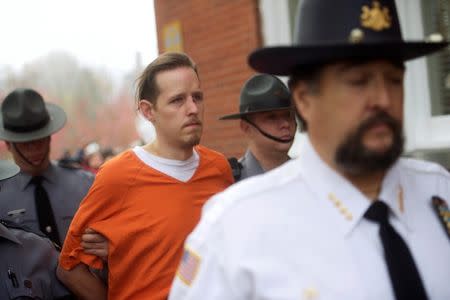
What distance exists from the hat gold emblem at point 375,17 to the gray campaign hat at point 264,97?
1809 mm

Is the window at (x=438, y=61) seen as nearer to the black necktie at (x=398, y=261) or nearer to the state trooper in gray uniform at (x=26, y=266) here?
the state trooper in gray uniform at (x=26, y=266)

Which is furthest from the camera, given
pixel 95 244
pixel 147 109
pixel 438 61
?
pixel 438 61

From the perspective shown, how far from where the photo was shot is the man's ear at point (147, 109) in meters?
3.26

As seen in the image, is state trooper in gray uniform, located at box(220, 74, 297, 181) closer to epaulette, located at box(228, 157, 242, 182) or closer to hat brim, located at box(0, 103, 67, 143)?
epaulette, located at box(228, 157, 242, 182)

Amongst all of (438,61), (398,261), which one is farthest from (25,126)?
(398,261)

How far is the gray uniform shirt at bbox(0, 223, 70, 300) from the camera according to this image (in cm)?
302

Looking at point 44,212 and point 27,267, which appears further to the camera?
point 44,212

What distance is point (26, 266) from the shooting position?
122 inches

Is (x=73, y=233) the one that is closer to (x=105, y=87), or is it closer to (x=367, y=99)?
(x=367, y=99)

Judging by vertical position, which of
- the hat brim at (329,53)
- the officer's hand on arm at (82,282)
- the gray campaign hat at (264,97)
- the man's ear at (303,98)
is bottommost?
the officer's hand on arm at (82,282)

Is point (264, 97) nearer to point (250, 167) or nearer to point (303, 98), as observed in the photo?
point (250, 167)

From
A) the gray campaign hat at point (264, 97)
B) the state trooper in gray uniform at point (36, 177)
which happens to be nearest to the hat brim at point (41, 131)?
the state trooper in gray uniform at point (36, 177)

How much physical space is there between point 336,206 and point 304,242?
16 centimetres

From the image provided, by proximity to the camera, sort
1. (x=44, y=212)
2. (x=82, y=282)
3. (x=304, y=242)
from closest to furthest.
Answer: (x=304, y=242), (x=82, y=282), (x=44, y=212)
